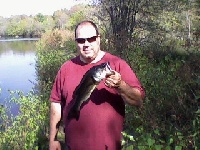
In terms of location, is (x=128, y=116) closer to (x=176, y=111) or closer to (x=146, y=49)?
(x=176, y=111)

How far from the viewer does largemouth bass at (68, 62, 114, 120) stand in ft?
8.02

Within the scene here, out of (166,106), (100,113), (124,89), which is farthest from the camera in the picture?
(166,106)

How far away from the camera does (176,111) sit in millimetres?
5668

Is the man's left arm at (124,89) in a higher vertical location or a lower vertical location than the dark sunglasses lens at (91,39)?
lower

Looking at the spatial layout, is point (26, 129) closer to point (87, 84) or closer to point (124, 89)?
point (87, 84)

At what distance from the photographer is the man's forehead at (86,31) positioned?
2795 mm

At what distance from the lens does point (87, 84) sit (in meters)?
2.59

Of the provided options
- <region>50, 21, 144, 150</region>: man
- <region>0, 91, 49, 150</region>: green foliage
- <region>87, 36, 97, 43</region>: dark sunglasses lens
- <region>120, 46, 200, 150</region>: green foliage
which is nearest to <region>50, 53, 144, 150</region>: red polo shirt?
<region>50, 21, 144, 150</region>: man

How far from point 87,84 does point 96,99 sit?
0.20m

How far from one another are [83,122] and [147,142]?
0.83 metres

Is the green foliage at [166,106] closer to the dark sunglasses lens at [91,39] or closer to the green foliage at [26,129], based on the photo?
the green foliage at [26,129]

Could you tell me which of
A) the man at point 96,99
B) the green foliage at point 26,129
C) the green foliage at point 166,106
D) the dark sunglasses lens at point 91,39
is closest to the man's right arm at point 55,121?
the man at point 96,99

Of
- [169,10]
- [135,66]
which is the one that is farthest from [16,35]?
[135,66]

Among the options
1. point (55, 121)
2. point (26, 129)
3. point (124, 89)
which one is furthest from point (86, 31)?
point (26, 129)
